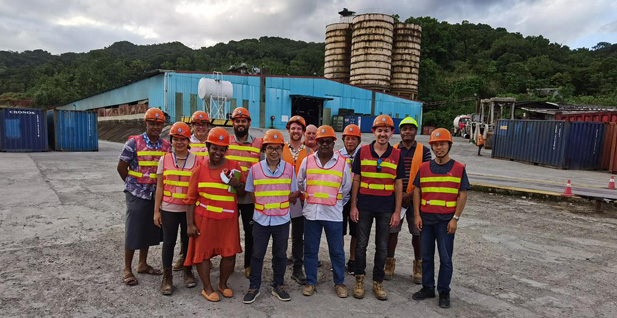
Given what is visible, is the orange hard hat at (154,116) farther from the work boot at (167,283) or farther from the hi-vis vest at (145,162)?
the work boot at (167,283)

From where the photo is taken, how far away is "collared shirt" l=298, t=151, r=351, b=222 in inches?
145

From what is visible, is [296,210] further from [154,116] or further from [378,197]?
[154,116]

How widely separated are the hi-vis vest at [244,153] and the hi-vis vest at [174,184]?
21.6 inches

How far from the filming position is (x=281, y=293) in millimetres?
3590

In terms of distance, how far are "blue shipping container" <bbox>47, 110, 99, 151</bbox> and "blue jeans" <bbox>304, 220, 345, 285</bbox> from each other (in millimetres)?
18478

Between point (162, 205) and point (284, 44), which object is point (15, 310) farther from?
point (284, 44)

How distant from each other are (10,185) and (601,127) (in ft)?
69.4

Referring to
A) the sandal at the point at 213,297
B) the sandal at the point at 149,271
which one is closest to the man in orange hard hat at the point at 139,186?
the sandal at the point at 149,271

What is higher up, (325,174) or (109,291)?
(325,174)

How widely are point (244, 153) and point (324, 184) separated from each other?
1.00 m

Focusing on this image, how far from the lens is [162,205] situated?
3.63m

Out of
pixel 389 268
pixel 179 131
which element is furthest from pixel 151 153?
pixel 389 268

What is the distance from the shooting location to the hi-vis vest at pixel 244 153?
394 centimetres

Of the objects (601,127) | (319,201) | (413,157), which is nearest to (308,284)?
(319,201)
